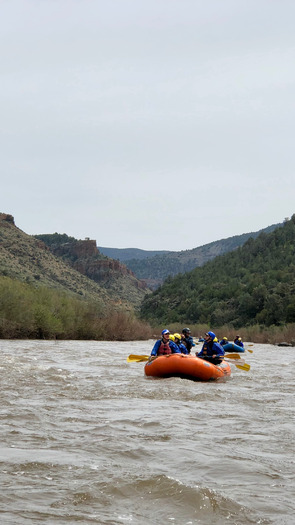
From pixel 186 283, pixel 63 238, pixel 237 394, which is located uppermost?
pixel 63 238

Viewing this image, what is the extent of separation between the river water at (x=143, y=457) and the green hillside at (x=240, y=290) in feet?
150

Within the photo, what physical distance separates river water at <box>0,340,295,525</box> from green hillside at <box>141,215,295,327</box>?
150 ft

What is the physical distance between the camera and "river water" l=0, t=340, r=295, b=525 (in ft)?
12.5

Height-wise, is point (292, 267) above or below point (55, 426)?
Result: above

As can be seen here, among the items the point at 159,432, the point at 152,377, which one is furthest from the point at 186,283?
the point at 159,432

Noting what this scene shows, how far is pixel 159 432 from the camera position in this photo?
6.47m

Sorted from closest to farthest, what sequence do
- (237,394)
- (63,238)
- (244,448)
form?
(244,448), (237,394), (63,238)

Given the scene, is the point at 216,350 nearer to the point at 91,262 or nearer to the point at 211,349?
the point at 211,349

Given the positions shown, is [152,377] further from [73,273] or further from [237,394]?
[73,273]

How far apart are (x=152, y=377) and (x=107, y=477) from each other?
865 cm

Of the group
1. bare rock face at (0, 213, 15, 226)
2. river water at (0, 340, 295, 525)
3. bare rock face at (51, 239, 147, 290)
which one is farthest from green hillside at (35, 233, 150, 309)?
river water at (0, 340, 295, 525)

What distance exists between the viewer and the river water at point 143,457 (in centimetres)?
381

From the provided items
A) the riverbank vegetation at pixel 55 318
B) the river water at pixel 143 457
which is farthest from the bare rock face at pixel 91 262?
the river water at pixel 143 457

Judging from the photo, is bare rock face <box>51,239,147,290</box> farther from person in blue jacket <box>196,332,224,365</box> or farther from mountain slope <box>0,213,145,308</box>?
person in blue jacket <box>196,332,224,365</box>
